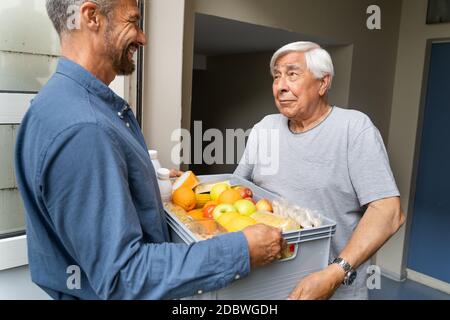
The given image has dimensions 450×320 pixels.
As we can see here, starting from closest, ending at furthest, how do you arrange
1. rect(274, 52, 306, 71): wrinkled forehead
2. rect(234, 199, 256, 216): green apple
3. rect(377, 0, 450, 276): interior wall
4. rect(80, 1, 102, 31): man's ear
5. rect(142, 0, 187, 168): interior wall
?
1. rect(80, 1, 102, 31): man's ear
2. rect(234, 199, 256, 216): green apple
3. rect(274, 52, 306, 71): wrinkled forehead
4. rect(142, 0, 187, 168): interior wall
5. rect(377, 0, 450, 276): interior wall

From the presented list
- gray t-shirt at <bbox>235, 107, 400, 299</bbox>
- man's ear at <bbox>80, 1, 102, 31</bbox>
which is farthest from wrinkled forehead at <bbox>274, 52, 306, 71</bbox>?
man's ear at <bbox>80, 1, 102, 31</bbox>

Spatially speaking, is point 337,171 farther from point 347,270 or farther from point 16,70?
point 16,70

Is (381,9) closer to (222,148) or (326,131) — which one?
(222,148)

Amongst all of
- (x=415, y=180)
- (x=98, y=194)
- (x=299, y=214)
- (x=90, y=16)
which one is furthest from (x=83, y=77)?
(x=415, y=180)

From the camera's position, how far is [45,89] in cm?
69

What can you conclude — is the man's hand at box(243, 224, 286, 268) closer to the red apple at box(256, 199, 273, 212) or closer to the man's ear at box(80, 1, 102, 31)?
the red apple at box(256, 199, 273, 212)

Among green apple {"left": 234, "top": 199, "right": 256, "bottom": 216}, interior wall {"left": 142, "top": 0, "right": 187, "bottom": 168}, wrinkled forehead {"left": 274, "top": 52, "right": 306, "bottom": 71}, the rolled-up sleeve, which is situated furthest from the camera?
interior wall {"left": 142, "top": 0, "right": 187, "bottom": 168}

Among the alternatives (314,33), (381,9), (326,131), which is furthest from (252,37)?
(326,131)

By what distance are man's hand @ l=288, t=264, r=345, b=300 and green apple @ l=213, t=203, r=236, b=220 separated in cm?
24

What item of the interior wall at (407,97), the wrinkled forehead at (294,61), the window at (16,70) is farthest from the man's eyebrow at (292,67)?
the interior wall at (407,97)

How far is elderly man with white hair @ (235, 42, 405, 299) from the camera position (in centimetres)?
99

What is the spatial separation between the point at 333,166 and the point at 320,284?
40 centimetres

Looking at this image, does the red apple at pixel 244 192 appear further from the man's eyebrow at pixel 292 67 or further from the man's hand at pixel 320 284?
the man's eyebrow at pixel 292 67
